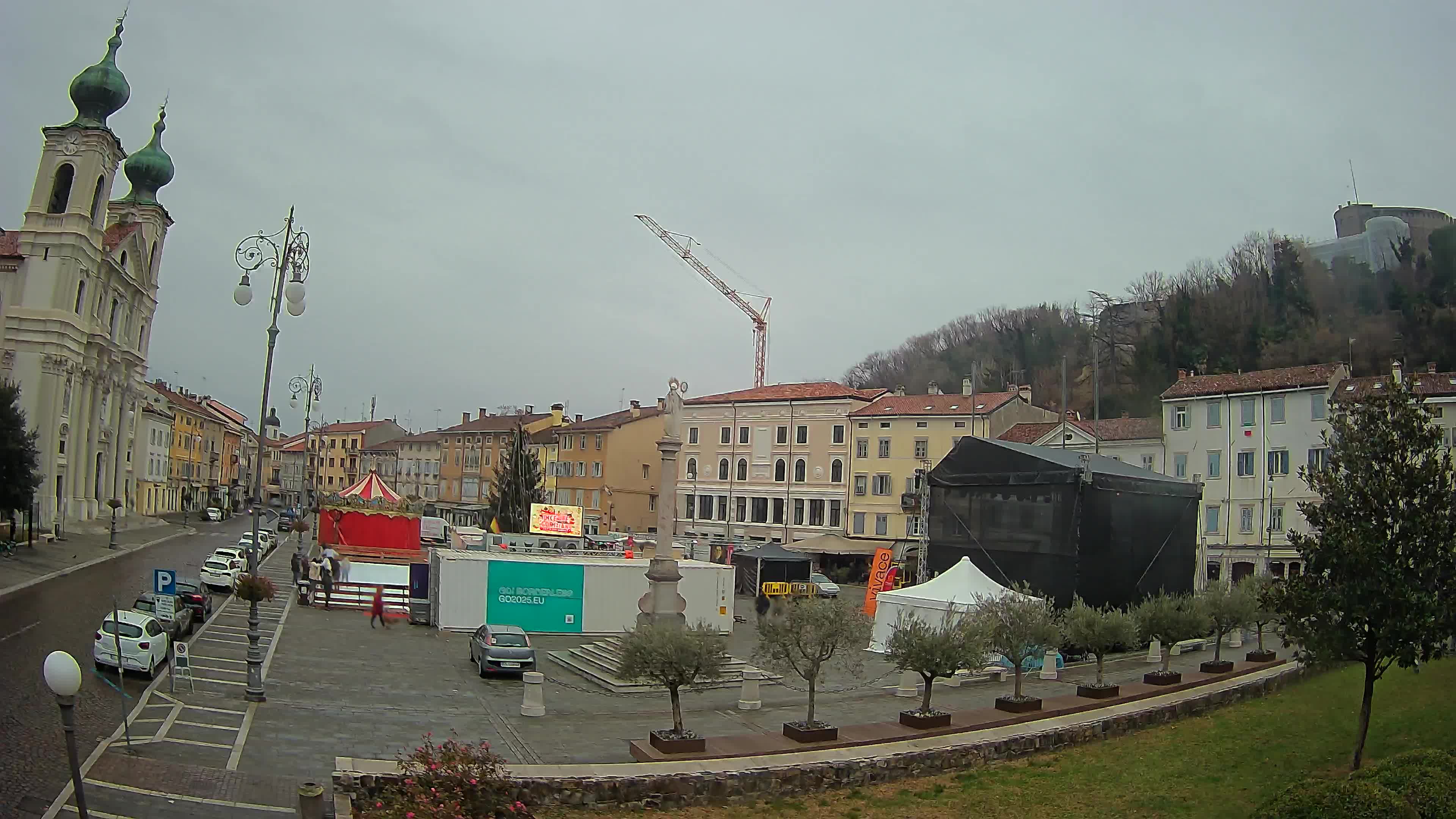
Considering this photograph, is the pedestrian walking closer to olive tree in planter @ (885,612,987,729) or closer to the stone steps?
the stone steps

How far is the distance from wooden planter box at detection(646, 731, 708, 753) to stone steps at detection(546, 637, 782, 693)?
662 centimetres

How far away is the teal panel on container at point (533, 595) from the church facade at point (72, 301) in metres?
34.0

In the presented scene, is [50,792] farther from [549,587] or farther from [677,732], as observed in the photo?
[549,587]

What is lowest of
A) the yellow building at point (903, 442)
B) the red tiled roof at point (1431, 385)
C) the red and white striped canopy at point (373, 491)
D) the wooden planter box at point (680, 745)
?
the wooden planter box at point (680, 745)

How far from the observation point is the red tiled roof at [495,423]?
90.2 metres

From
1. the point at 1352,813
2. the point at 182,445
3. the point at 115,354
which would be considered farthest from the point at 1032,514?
the point at 182,445

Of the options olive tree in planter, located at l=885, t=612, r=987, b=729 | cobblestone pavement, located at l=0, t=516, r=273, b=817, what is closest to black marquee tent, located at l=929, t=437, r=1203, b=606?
olive tree in planter, located at l=885, t=612, r=987, b=729

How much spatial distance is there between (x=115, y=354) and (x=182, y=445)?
35521mm

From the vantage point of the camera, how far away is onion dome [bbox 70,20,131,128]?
189 feet

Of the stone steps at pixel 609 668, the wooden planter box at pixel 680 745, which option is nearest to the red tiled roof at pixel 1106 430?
the stone steps at pixel 609 668

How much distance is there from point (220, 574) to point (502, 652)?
18.4 metres

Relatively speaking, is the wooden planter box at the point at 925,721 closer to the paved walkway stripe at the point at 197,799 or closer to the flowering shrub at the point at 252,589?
the paved walkway stripe at the point at 197,799

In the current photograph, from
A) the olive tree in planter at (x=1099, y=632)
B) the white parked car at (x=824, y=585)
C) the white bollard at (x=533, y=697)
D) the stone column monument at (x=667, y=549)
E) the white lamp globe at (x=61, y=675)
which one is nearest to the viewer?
the white lamp globe at (x=61, y=675)

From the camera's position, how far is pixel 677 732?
1652 cm
